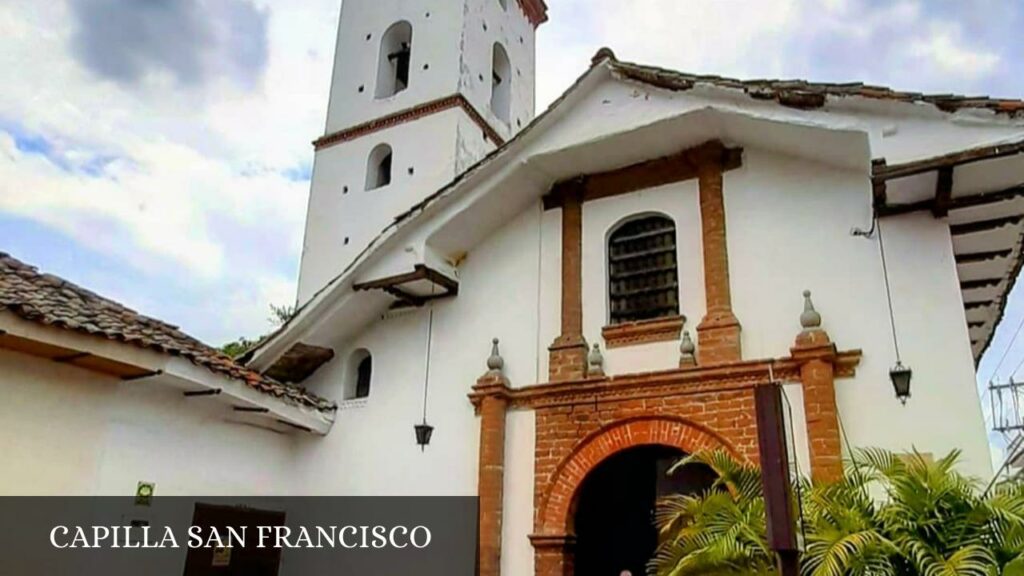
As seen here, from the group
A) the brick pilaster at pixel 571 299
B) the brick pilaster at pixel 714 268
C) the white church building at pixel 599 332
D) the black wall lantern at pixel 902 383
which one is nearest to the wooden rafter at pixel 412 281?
the white church building at pixel 599 332

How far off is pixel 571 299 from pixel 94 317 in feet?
15.1

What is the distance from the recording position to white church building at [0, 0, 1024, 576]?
6.26m

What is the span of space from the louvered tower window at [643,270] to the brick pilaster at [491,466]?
4.94ft

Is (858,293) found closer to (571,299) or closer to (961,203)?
(961,203)

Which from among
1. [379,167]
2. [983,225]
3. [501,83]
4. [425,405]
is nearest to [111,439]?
[425,405]

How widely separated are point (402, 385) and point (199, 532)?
2639 mm

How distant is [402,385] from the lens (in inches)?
349

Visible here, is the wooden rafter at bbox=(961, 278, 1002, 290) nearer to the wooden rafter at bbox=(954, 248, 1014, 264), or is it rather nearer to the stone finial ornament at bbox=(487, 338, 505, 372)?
the wooden rafter at bbox=(954, 248, 1014, 264)

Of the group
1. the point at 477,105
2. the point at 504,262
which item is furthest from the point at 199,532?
the point at 477,105

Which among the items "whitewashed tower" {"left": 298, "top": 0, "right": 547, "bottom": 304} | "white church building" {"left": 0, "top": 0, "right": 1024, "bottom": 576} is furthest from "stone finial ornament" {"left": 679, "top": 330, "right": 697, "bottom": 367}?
"whitewashed tower" {"left": 298, "top": 0, "right": 547, "bottom": 304}

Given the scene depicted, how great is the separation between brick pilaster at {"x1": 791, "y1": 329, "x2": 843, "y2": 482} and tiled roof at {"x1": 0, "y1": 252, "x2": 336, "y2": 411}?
5.46 metres

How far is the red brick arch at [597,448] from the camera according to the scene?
23.2 ft
